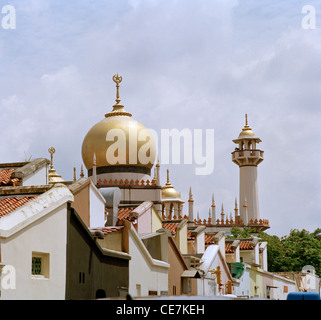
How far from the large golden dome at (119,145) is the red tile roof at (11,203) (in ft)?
118

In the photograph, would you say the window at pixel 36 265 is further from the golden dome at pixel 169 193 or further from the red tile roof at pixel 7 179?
the golden dome at pixel 169 193

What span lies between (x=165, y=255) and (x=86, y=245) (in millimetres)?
7395

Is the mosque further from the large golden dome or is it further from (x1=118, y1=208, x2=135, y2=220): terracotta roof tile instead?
(x1=118, y1=208, x2=135, y2=220): terracotta roof tile

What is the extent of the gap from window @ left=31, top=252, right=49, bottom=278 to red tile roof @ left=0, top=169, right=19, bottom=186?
19.1ft

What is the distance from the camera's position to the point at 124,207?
33.6m

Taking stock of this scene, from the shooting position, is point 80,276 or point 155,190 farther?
point 155,190

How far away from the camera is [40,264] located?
52.9 ft

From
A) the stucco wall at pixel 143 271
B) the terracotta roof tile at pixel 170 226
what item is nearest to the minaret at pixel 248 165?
the terracotta roof tile at pixel 170 226

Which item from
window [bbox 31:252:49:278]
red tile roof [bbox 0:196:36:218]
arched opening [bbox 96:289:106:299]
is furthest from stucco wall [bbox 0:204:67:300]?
arched opening [bbox 96:289:106:299]

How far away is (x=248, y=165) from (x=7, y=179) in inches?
2793

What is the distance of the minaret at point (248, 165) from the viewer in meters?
89.9

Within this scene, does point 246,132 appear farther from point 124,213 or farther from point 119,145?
point 124,213
